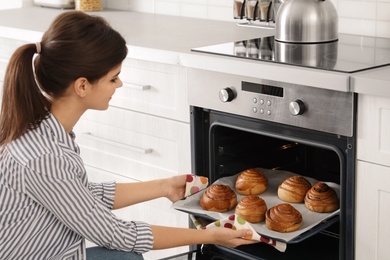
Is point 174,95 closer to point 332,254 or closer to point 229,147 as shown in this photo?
→ point 229,147

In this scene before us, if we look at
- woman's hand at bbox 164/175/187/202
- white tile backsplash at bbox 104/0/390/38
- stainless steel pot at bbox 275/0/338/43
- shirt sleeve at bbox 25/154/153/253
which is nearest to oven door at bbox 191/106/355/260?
woman's hand at bbox 164/175/187/202

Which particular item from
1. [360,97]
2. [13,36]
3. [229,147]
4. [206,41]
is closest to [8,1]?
[13,36]

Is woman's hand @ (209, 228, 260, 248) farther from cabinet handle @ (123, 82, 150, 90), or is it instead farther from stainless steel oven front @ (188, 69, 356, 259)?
cabinet handle @ (123, 82, 150, 90)

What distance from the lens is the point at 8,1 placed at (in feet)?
12.8

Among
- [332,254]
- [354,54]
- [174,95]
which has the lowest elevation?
[332,254]

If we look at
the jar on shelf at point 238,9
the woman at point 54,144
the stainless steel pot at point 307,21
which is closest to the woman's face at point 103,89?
the woman at point 54,144

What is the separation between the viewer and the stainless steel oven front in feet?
6.83

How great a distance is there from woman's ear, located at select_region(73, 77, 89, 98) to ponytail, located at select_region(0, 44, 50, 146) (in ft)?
0.27

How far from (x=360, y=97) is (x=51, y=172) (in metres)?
0.80

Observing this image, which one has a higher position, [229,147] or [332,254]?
[229,147]

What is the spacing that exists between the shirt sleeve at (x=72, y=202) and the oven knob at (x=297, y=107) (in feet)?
1.86

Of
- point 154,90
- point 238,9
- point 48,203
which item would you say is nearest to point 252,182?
point 154,90

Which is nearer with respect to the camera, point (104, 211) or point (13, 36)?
point (104, 211)

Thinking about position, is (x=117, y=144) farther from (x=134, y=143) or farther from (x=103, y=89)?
(x=103, y=89)
